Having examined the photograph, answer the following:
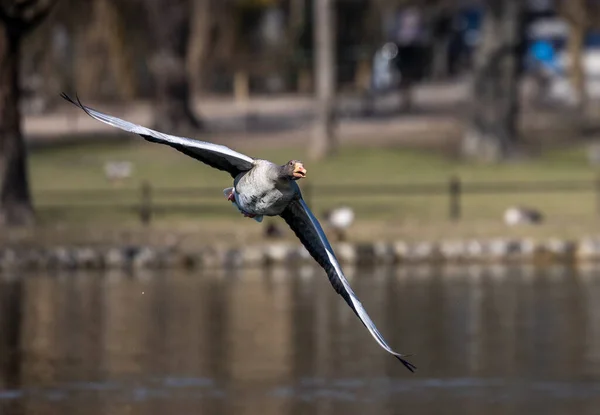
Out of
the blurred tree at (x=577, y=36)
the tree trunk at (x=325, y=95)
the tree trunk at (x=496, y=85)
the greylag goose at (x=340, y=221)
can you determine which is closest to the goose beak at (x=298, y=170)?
the greylag goose at (x=340, y=221)

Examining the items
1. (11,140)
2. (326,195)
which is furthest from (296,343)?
(326,195)

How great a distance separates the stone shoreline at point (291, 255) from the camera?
28672 mm

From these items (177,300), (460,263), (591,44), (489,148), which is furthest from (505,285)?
(591,44)

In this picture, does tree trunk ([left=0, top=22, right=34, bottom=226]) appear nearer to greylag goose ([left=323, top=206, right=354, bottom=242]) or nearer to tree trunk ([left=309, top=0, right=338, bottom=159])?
greylag goose ([left=323, top=206, right=354, bottom=242])

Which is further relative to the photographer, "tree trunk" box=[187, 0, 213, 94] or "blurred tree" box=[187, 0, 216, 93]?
"tree trunk" box=[187, 0, 213, 94]

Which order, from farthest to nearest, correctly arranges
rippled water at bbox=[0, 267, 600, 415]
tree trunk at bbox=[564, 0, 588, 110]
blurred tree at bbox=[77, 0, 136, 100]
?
tree trunk at bbox=[564, 0, 588, 110]
blurred tree at bbox=[77, 0, 136, 100]
rippled water at bbox=[0, 267, 600, 415]

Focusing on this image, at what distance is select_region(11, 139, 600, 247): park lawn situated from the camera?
30.3 m

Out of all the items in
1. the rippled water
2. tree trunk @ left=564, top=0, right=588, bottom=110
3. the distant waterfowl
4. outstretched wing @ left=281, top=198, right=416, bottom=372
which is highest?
tree trunk @ left=564, top=0, right=588, bottom=110

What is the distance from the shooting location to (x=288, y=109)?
193ft

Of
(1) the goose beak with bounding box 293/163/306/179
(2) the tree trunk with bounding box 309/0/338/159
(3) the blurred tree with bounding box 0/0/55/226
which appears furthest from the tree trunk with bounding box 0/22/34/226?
(1) the goose beak with bounding box 293/163/306/179

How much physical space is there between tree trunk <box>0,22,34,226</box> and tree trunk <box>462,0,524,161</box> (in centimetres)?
1475

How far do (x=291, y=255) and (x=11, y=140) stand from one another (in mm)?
5163

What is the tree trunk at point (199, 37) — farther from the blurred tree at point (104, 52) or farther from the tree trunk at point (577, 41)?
the tree trunk at point (577, 41)

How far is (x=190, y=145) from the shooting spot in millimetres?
12719
